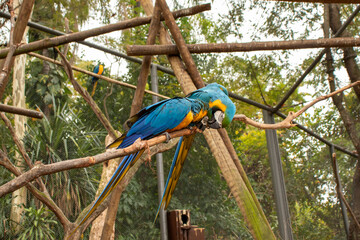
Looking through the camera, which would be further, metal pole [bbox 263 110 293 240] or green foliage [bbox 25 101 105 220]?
green foliage [bbox 25 101 105 220]

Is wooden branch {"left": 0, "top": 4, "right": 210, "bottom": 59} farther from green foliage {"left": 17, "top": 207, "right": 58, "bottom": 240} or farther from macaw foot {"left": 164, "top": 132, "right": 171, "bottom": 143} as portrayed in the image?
green foliage {"left": 17, "top": 207, "right": 58, "bottom": 240}

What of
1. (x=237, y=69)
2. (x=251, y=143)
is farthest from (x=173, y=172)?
(x=251, y=143)

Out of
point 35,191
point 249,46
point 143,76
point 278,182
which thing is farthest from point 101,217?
point 278,182

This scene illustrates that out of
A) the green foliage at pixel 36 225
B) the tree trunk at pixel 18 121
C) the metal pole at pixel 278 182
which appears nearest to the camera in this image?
the metal pole at pixel 278 182

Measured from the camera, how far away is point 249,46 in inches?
69.9

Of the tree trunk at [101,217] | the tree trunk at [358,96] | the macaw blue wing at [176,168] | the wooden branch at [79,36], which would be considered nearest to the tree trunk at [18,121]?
the tree trunk at [101,217]

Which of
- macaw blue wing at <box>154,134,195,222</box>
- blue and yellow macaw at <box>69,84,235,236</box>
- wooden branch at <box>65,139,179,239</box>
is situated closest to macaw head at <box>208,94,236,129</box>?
blue and yellow macaw at <box>69,84,235,236</box>

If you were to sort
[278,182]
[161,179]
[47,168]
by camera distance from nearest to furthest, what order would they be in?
[47,168], [161,179], [278,182]

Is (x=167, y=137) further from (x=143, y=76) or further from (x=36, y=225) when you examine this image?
(x=36, y=225)

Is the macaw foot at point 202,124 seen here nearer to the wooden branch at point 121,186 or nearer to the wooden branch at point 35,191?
the wooden branch at point 121,186

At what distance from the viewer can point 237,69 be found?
14.5ft

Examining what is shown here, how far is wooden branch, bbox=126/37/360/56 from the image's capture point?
173cm

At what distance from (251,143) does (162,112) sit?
203 inches

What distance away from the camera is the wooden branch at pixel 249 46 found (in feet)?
5.67
